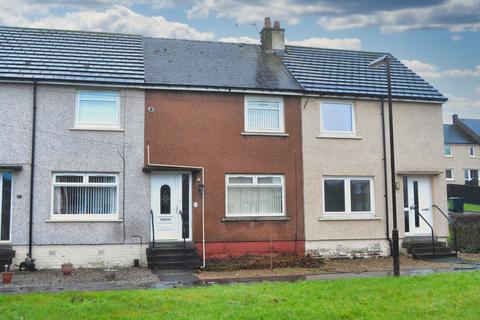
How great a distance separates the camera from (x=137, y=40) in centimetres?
1991

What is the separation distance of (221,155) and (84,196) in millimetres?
4446

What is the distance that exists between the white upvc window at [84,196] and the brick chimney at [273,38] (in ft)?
28.3

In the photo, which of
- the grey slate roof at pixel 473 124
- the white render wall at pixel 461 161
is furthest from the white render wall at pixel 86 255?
the grey slate roof at pixel 473 124

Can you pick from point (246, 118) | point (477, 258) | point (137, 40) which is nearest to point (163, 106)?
point (246, 118)

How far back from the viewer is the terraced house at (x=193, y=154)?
15.9 m

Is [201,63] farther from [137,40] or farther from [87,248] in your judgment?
[87,248]

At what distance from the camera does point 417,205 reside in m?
19.1

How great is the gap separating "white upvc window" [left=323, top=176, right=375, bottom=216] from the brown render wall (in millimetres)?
1080

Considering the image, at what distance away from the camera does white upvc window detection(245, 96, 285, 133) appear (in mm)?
17812

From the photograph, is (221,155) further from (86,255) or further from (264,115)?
(86,255)

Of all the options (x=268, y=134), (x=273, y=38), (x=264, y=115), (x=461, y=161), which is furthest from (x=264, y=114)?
(x=461, y=161)

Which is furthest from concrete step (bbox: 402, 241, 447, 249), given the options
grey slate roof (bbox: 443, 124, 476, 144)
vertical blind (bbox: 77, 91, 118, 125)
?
grey slate roof (bbox: 443, 124, 476, 144)

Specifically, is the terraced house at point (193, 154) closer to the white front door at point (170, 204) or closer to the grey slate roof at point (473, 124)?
the white front door at point (170, 204)

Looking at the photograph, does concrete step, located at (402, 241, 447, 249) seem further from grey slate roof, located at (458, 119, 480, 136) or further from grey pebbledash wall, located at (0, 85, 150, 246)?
grey slate roof, located at (458, 119, 480, 136)
